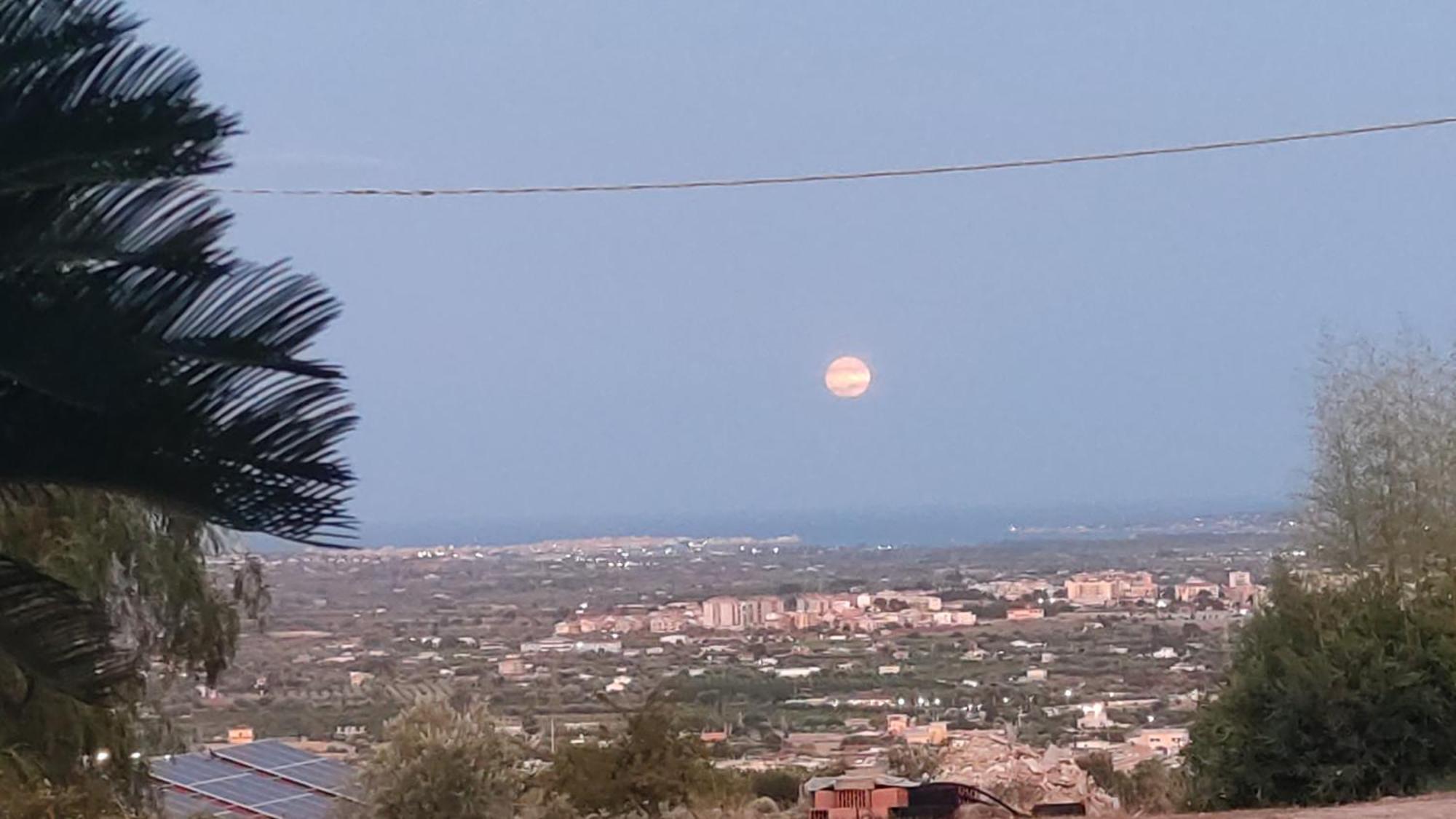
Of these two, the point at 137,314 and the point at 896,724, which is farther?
the point at 896,724

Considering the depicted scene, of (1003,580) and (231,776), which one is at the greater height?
(1003,580)

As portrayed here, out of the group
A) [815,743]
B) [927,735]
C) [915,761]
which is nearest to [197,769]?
[815,743]

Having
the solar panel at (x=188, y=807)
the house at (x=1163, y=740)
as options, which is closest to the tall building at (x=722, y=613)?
the house at (x=1163, y=740)

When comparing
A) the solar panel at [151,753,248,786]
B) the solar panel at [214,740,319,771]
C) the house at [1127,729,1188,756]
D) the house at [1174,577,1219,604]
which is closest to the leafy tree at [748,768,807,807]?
the house at [1127,729,1188,756]

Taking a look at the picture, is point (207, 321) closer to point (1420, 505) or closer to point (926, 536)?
point (1420, 505)

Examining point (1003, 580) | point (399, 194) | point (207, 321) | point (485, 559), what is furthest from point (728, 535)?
point (207, 321)

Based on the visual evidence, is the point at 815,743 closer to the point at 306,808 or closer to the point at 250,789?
the point at 306,808

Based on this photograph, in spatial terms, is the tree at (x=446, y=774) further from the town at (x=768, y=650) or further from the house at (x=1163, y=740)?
the house at (x=1163, y=740)
